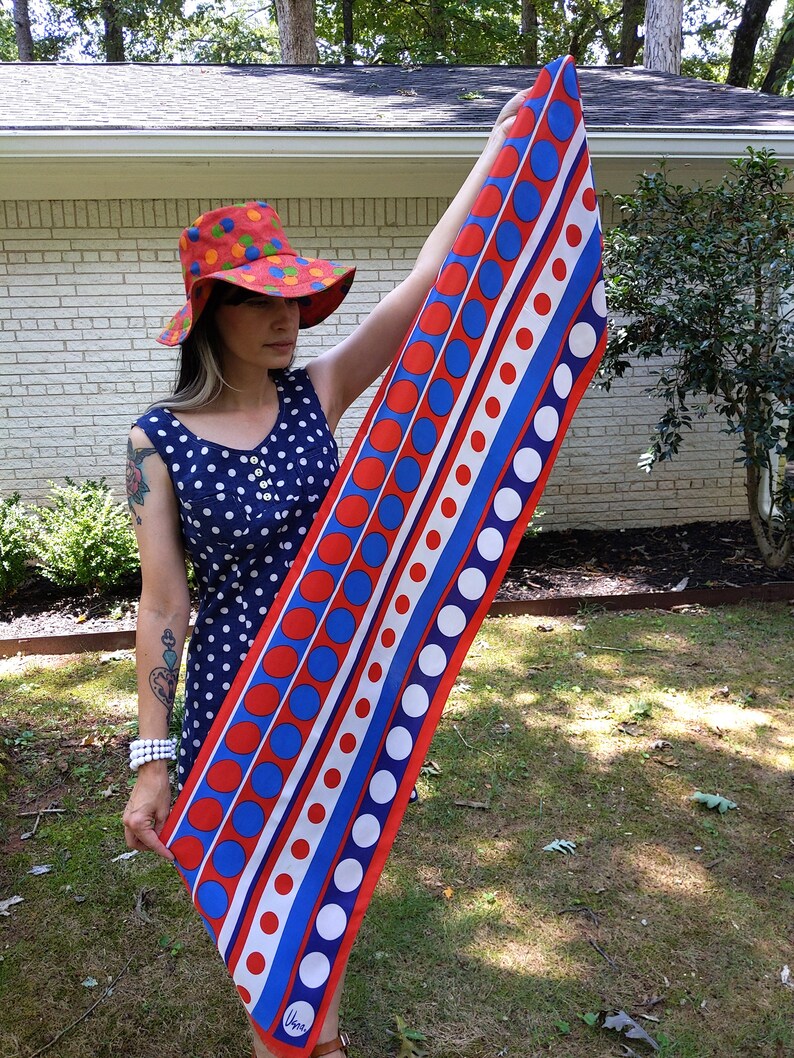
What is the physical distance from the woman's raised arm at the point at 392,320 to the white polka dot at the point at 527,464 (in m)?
Answer: 0.41

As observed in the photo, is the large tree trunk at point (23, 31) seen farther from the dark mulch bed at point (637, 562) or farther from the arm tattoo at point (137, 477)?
the arm tattoo at point (137, 477)

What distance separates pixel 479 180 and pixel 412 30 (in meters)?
21.5

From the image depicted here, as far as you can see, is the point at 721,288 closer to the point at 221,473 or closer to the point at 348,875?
the point at 221,473

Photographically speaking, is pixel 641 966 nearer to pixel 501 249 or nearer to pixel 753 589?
pixel 501 249

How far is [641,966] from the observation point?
2.49m

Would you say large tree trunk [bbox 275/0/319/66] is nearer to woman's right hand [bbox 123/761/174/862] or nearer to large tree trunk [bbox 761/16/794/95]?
large tree trunk [bbox 761/16/794/95]

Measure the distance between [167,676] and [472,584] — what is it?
0.67 meters

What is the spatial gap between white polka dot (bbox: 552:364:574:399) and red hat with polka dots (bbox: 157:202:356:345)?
52 centimetres

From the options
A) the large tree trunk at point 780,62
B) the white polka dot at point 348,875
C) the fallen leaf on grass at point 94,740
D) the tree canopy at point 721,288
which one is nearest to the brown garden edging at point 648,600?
the tree canopy at point 721,288

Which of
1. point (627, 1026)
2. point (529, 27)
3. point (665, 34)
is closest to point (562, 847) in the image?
point (627, 1026)

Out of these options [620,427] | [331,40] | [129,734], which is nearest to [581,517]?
[620,427]

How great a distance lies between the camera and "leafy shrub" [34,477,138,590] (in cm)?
550

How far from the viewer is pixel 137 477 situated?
164 cm

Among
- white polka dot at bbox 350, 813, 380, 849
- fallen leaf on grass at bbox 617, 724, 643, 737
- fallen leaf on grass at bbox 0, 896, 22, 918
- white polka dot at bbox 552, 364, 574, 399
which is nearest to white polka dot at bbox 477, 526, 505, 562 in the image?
white polka dot at bbox 552, 364, 574, 399
